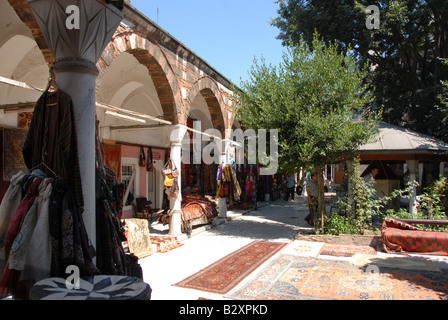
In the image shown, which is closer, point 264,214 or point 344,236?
point 344,236

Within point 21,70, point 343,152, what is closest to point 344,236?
point 343,152

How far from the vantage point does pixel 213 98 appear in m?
10.0

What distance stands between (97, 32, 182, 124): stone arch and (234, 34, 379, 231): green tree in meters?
2.01

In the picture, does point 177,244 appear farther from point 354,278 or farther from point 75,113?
point 75,113

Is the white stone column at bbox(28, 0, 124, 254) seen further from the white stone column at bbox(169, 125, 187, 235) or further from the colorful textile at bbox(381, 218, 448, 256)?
the colorful textile at bbox(381, 218, 448, 256)

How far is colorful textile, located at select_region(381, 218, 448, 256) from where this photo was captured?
20.6 ft

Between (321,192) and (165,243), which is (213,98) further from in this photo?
(165,243)

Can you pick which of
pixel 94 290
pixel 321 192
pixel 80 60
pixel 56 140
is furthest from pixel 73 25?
pixel 321 192

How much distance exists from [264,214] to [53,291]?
10795 mm

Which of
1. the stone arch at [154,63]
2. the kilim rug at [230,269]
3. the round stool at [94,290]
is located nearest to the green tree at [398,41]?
the stone arch at [154,63]

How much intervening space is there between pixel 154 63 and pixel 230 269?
180 inches

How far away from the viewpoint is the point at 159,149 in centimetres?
1150

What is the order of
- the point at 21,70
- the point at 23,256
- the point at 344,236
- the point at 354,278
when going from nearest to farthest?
the point at 23,256
the point at 354,278
the point at 21,70
the point at 344,236

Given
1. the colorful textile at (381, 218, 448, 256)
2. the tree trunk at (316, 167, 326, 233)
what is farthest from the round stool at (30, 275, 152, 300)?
the tree trunk at (316, 167, 326, 233)
